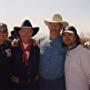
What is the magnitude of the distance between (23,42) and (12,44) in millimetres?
256

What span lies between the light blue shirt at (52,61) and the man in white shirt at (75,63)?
0.68 ft

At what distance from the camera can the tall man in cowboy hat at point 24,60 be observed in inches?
500

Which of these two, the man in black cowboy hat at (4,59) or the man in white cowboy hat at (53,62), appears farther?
the man in white cowboy hat at (53,62)

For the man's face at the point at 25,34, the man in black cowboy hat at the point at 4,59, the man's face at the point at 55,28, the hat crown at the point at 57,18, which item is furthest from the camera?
the hat crown at the point at 57,18

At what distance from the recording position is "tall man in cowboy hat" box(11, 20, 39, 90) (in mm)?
12688

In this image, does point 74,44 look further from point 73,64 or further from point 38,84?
point 38,84

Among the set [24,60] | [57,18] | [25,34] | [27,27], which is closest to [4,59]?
[24,60]

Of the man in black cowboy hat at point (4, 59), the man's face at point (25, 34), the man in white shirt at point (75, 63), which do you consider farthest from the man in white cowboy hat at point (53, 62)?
the man in black cowboy hat at point (4, 59)

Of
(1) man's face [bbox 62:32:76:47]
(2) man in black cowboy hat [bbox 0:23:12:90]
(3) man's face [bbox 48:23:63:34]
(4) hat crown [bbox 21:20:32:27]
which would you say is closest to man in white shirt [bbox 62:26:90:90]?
(1) man's face [bbox 62:32:76:47]

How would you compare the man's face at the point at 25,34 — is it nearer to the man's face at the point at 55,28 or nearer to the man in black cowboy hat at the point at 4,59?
the man in black cowboy hat at the point at 4,59

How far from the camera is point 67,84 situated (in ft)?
41.7

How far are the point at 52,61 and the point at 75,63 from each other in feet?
1.90

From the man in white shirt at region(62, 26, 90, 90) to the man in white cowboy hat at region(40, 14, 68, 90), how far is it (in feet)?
0.72

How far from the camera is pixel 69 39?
12.5m
